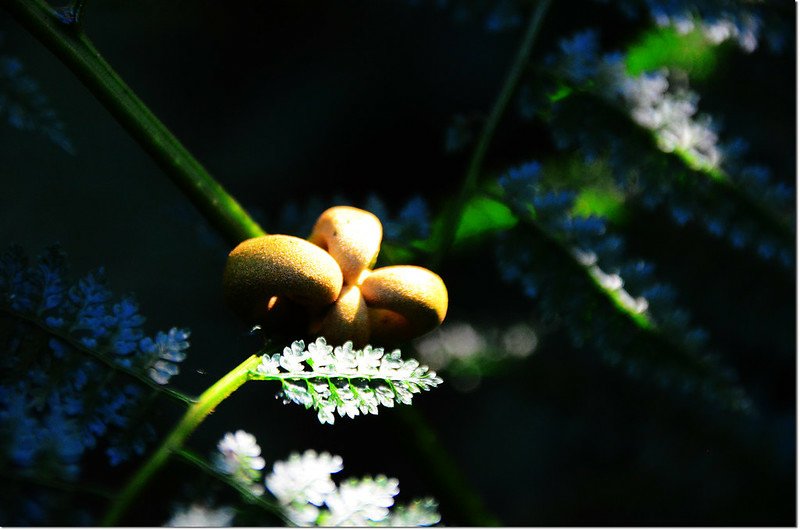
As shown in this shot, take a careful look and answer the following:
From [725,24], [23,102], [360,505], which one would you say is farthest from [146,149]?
[725,24]

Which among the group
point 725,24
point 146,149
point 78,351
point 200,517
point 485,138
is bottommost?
point 200,517

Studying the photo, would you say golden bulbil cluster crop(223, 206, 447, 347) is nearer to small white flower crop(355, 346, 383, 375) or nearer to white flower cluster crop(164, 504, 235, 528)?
small white flower crop(355, 346, 383, 375)

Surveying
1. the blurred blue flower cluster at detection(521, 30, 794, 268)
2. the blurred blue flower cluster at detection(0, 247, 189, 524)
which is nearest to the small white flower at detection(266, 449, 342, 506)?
the blurred blue flower cluster at detection(0, 247, 189, 524)

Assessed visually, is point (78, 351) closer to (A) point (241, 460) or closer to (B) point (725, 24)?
(A) point (241, 460)

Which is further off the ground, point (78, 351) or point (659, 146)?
point (659, 146)

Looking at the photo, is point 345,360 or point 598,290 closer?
point 345,360

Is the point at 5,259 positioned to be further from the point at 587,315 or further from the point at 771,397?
the point at 771,397

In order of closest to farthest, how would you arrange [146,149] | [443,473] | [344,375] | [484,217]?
[344,375]
[146,149]
[443,473]
[484,217]
